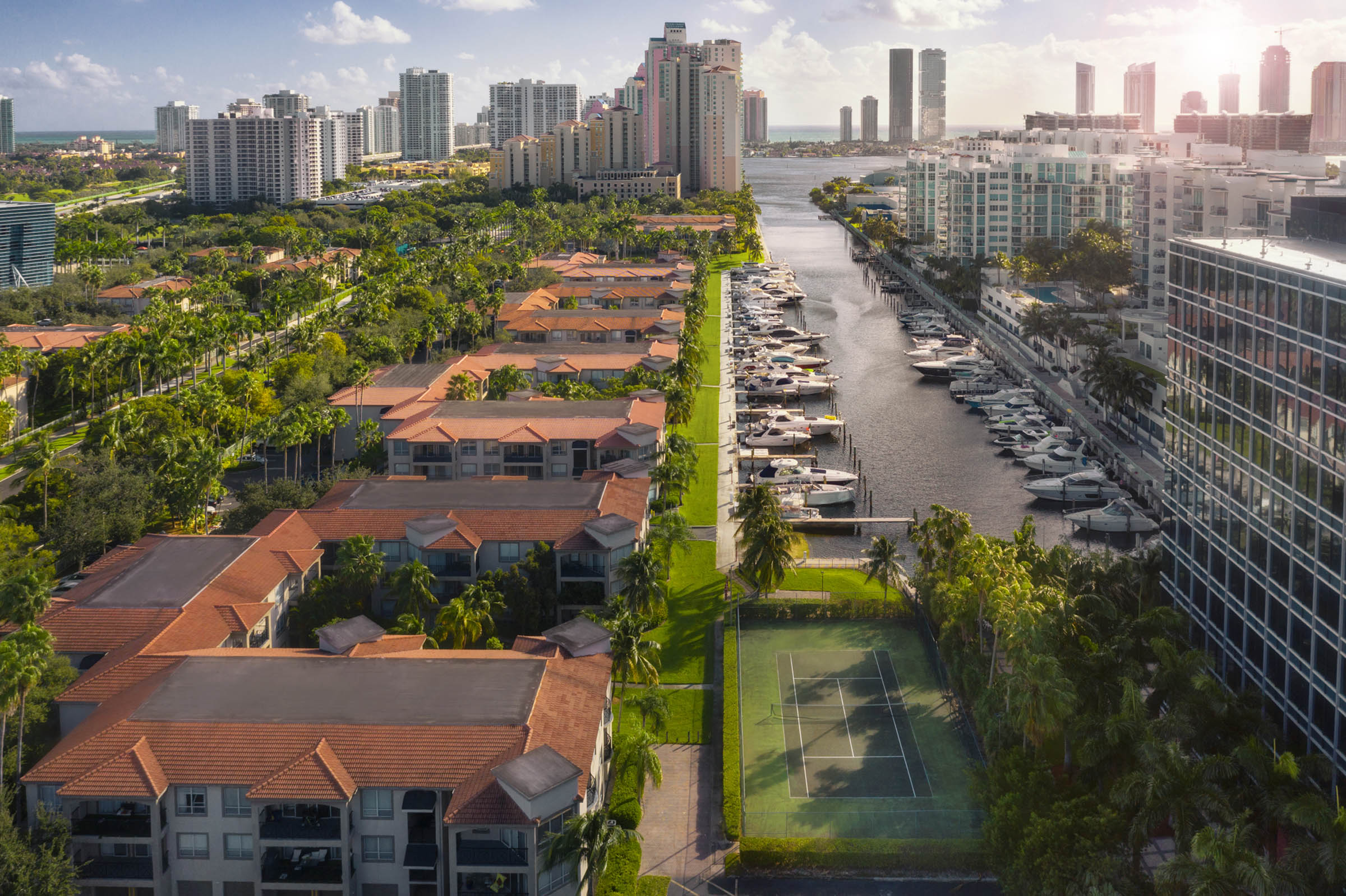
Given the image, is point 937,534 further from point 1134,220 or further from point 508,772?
point 1134,220

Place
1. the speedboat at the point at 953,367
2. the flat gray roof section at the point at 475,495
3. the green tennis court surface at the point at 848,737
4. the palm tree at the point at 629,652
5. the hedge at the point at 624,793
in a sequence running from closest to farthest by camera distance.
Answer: the hedge at the point at 624,793 → the green tennis court surface at the point at 848,737 → the palm tree at the point at 629,652 → the flat gray roof section at the point at 475,495 → the speedboat at the point at 953,367

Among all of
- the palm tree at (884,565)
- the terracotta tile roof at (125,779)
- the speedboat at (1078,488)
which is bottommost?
the terracotta tile roof at (125,779)

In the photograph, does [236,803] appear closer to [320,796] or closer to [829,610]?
[320,796]

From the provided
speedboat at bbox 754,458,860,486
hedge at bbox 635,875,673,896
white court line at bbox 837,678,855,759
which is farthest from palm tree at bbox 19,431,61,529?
hedge at bbox 635,875,673,896

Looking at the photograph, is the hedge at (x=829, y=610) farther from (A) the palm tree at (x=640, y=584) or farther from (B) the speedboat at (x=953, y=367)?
(B) the speedboat at (x=953, y=367)

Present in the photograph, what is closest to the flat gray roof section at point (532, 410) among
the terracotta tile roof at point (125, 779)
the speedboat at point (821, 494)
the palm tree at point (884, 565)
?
the speedboat at point (821, 494)

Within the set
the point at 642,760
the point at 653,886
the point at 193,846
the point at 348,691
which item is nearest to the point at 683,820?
the point at 642,760

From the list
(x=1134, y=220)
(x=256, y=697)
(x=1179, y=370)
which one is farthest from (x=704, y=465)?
(x=1134, y=220)
